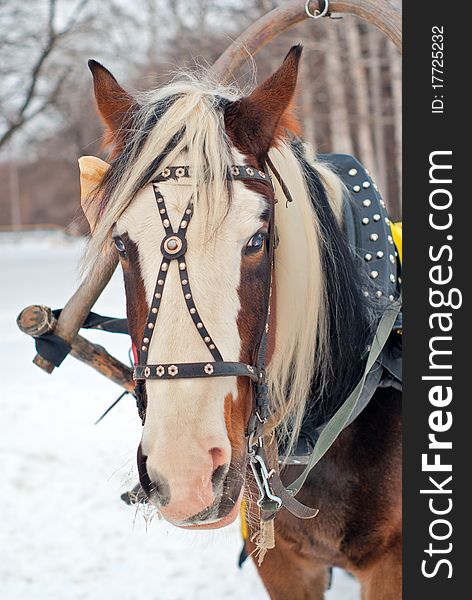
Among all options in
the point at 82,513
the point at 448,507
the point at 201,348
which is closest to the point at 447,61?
the point at 201,348

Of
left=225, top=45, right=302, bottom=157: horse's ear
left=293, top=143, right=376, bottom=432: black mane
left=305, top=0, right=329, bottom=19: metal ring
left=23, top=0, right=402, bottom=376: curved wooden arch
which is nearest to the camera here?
left=225, top=45, right=302, bottom=157: horse's ear

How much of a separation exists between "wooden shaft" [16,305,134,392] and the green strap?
0.72 metres

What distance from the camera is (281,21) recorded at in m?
2.60

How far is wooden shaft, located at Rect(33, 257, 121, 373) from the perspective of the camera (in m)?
2.29

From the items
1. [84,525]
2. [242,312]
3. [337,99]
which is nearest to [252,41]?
[242,312]

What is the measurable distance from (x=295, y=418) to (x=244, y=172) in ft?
2.32

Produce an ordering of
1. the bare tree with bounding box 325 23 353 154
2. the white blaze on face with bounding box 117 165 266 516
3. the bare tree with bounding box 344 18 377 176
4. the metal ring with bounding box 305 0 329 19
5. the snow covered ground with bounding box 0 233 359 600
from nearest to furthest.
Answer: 1. the white blaze on face with bounding box 117 165 266 516
2. the metal ring with bounding box 305 0 329 19
3. the snow covered ground with bounding box 0 233 359 600
4. the bare tree with bounding box 344 18 377 176
5. the bare tree with bounding box 325 23 353 154

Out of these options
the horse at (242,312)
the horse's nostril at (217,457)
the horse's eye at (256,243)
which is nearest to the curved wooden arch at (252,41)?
the horse at (242,312)

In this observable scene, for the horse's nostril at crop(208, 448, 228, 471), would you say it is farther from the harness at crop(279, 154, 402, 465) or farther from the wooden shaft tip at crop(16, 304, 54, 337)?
the wooden shaft tip at crop(16, 304, 54, 337)

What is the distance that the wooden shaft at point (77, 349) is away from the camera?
233 cm

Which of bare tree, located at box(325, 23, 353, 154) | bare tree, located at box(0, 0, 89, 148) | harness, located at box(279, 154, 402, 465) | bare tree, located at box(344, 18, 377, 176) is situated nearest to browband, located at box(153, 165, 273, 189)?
harness, located at box(279, 154, 402, 465)

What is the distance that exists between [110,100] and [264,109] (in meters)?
0.41

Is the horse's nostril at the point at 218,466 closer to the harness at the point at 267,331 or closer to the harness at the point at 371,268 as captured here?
the harness at the point at 267,331

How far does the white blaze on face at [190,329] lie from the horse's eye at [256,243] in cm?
1
